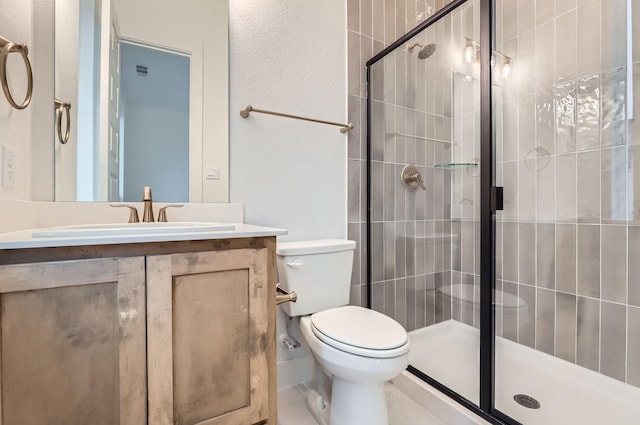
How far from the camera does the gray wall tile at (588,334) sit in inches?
57.9

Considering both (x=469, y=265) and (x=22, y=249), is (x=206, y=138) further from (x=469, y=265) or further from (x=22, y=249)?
(x=469, y=265)

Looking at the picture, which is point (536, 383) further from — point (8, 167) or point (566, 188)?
point (8, 167)

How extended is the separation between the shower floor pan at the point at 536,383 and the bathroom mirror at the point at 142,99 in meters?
1.47

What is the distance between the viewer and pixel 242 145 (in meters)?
1.46

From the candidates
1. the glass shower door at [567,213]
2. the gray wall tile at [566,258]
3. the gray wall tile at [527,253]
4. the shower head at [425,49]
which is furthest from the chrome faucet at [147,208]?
the gray wall tile at [566,258]

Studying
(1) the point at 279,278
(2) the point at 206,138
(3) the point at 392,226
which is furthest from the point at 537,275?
(2) the point at 206,138

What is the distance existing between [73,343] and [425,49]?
2.08 meters

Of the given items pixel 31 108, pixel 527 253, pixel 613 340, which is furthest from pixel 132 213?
A: pixel 613 340

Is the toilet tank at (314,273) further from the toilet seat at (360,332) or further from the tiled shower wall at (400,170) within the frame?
the tiled shower wall at (400,170)

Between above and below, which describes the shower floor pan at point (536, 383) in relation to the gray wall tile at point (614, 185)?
below

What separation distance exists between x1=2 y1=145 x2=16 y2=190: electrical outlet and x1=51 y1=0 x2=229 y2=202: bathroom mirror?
0.22 meters

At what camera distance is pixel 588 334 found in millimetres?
1499

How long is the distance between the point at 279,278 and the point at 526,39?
1.89m

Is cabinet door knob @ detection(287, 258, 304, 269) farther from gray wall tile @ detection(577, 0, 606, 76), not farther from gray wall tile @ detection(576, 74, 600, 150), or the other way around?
gray wall tile @ detection(577, 0, 606, 76)
